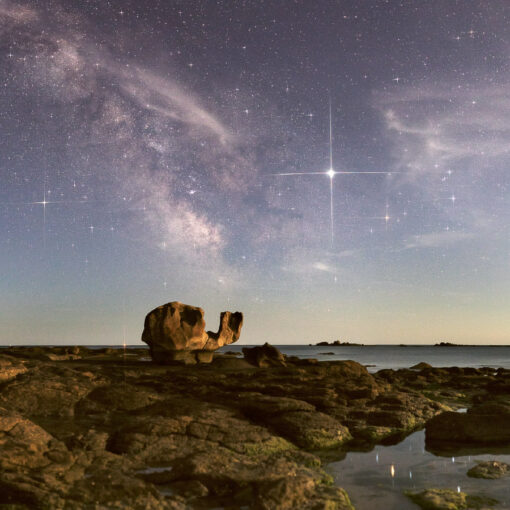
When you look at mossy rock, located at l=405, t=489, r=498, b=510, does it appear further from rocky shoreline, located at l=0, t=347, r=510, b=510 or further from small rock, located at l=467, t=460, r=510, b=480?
small rock, located at l=467, t=460, r=510, b=480

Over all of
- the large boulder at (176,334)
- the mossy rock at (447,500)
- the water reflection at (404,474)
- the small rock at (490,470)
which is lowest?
the water reflection at (404,474)

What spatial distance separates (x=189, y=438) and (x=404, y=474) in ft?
17.3

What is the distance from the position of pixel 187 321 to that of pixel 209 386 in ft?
61.0

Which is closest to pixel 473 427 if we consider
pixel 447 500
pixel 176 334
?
pixel 447 500

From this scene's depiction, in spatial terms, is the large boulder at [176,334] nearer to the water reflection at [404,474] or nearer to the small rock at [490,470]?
the water reflection at [404,474]

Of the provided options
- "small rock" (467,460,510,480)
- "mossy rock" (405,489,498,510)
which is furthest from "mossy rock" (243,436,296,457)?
"small rock" (467,460,510,480)

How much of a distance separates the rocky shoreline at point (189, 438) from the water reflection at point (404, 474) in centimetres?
60

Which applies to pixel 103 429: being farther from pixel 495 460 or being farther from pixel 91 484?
pixel 495 460

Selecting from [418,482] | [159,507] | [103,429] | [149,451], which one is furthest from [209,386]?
[159,507]

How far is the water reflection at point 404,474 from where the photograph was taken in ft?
30.9

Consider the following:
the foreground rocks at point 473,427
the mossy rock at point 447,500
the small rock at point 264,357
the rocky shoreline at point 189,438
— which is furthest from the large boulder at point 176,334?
the mossy rock at point 447,500

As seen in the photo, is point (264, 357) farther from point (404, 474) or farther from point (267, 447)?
point (404, 474)

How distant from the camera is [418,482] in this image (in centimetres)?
1055

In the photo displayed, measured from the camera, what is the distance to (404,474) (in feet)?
36.6
